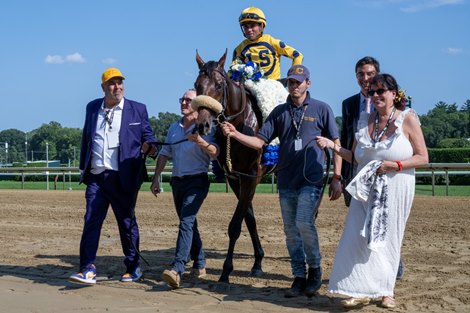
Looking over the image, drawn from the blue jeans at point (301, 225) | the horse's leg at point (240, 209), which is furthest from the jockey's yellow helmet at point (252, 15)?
the blue jeans at point (301, 225)

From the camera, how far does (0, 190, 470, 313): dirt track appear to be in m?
6.29

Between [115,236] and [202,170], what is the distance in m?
4.35

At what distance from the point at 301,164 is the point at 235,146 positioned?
1349 millimetres

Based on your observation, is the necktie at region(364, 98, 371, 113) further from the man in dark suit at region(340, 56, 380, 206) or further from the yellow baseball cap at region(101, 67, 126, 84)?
the yellow baseball cap at region(101, 67, 126, 84)

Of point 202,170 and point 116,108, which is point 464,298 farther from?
point 116,108

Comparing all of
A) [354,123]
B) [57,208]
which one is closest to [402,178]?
[354,123]

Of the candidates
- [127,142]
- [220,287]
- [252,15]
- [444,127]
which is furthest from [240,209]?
[444,127]

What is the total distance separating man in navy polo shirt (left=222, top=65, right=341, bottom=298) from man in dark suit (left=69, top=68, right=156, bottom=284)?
141 centimetres

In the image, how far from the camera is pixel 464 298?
6277mm

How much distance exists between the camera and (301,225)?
6.41m

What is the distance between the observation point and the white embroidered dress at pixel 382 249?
5805 mm

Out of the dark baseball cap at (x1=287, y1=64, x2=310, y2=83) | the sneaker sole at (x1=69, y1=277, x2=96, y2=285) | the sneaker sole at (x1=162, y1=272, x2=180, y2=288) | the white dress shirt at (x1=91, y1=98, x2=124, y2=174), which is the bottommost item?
the sneaker sole at (x1=69, y1=277, x2=96, y2=285)

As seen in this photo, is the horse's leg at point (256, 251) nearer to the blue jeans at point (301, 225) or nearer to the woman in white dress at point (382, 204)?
the blue jeans at point (301, 225)

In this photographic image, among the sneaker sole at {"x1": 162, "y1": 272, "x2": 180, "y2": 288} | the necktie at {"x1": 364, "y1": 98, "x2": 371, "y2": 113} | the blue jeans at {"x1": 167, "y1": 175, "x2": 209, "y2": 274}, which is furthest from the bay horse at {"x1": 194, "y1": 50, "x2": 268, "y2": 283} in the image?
the necktie at {"x1": 364, "y1": 98, "x2": 371, "y2": 113}
